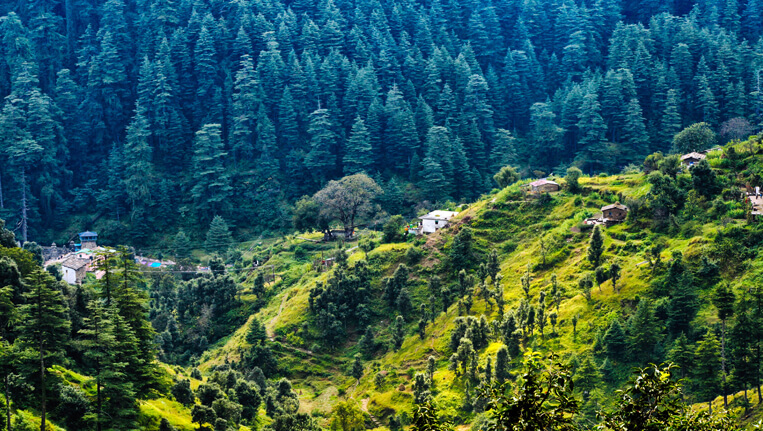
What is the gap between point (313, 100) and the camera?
110938 mm

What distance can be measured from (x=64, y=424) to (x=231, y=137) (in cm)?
7410

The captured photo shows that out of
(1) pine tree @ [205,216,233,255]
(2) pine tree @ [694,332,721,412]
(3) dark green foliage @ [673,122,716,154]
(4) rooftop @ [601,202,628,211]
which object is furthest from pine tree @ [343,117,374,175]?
(2) pine tree @ [694,332,721,412]

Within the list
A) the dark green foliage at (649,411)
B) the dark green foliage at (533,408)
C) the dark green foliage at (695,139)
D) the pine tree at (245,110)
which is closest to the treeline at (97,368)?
the dark green foliage at (533,408)

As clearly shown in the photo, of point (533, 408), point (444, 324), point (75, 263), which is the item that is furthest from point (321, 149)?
point (533, 408)

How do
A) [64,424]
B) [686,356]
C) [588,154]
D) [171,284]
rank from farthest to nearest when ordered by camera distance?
[588,154], [171,284], [686,356], [64,424]

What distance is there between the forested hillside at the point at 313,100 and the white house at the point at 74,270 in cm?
1881

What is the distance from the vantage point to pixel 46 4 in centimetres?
12338

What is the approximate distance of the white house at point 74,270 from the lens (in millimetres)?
78125

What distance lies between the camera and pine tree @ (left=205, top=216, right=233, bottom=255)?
A: 303 feet

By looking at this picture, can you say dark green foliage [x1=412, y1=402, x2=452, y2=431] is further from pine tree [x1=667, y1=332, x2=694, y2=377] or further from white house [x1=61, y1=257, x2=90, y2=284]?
white house [x1=61, y1=257, x2=90, y2=284]

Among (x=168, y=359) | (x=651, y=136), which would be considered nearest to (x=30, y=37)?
(x=168, y=359)

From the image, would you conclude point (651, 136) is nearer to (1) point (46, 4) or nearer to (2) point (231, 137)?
(2) point (231, 137)

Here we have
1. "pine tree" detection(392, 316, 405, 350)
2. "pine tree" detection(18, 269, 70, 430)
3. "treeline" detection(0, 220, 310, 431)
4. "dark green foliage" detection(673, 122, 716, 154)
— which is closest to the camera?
"pine tree" detection(18, 269, 70, 430)

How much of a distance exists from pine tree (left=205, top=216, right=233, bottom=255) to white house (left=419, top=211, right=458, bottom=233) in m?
31.8
